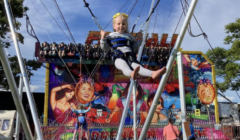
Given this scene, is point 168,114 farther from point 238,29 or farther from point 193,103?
point 238,29

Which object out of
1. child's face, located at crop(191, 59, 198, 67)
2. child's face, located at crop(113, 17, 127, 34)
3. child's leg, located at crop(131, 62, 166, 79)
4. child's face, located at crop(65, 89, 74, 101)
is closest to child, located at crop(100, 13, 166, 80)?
child's face, located at crop(113, 17, 127, 34)

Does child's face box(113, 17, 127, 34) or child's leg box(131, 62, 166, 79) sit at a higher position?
child's face box(113, 17, 127, 34)

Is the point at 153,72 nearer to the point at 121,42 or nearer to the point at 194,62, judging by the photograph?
the point at 121,42

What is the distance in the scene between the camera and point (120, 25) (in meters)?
2.95

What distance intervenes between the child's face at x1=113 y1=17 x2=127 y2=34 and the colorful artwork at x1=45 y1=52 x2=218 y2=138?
9.69m

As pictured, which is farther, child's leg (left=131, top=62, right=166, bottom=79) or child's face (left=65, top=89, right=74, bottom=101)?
child's face (left=65, top=89, right=74, bottom=101)

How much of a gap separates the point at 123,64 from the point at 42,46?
36.9ft

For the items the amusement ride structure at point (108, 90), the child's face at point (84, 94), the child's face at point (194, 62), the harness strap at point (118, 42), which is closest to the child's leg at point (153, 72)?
the harness strap at point (118, 42)

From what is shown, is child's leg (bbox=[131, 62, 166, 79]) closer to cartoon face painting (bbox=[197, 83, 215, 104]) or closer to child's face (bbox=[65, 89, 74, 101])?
child's face (bbox=[65, 89, 74, 101])

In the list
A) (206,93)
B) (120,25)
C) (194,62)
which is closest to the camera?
(120,25)

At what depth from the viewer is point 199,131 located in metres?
12.1

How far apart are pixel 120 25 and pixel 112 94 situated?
10876 millimetres

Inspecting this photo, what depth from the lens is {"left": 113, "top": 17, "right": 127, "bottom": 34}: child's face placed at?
2932 mm

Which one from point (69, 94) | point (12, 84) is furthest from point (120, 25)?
point (69, 94)
